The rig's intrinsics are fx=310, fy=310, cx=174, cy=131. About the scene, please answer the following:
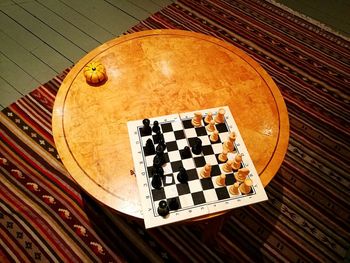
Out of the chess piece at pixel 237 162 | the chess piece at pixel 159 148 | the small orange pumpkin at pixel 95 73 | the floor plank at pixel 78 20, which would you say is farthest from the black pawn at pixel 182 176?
the floor plank at pixel 78 20

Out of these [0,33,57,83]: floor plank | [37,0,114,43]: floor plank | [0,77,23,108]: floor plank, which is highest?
[37,0,114,43]: floor plank

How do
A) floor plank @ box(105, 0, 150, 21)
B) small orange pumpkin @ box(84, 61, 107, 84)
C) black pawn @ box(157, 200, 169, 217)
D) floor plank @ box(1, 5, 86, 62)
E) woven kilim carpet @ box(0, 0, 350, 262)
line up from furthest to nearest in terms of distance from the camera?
floor plank @ box(105, 0, 150, 21) → floor plank @ box(1, 5, 86, 62) → woven kilim carpet @ box(0, 0, 350, 262) → small orange pumpkin @ box(84, 61, 107, 84) → black pawn @ box(157, 200, 169, 217)

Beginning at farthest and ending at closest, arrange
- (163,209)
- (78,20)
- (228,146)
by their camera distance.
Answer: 1. (78,20)
2. (228,146)
3. (163,209)

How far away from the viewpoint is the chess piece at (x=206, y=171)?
56.5 inches

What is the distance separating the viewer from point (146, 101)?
174 centimetres

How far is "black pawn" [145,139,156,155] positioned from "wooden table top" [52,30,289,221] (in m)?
0.09

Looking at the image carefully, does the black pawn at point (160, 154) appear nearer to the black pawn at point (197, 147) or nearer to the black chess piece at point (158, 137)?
the black chess piece at point (158, 137)

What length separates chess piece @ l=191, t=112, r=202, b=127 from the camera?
5.30ft

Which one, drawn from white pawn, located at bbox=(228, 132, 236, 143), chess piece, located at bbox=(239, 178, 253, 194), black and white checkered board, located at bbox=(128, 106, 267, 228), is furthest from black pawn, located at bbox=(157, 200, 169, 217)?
white pawn, located at bbox=(228, 132, 236, 143)

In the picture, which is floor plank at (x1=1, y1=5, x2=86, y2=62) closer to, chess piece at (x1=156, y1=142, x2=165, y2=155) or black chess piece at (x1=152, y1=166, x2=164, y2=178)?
chess piece at (x1=156, y1=142, x2=165, y2=155)

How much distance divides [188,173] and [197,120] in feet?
0.99

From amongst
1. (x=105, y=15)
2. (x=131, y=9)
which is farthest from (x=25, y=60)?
(x=131, y=9)

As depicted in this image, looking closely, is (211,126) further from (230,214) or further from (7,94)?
(7,94)

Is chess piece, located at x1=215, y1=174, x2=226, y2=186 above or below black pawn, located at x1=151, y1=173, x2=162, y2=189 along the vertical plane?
below
